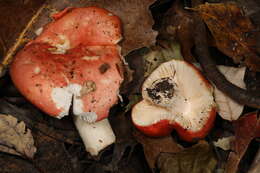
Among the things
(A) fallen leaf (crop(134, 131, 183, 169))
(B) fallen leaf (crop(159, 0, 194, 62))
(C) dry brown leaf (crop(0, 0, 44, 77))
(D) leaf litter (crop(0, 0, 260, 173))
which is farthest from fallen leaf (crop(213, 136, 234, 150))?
(C) dry brown leaf (crop(0, 0, 44, 77))

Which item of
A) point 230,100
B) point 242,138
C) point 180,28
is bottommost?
point 242,138

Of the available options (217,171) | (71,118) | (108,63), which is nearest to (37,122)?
(71,118)

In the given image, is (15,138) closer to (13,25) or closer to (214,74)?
(13,25)

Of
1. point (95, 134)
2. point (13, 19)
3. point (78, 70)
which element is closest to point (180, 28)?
point (78, 70)

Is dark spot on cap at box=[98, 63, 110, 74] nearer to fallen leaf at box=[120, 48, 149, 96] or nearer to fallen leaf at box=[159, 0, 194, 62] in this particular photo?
fallen leaf at box=[120, 48, 149, 96]

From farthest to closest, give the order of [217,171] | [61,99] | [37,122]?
1. [37,122]
2. [217,171]
3. [61,99]

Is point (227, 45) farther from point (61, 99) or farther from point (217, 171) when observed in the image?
point (61, 99)
